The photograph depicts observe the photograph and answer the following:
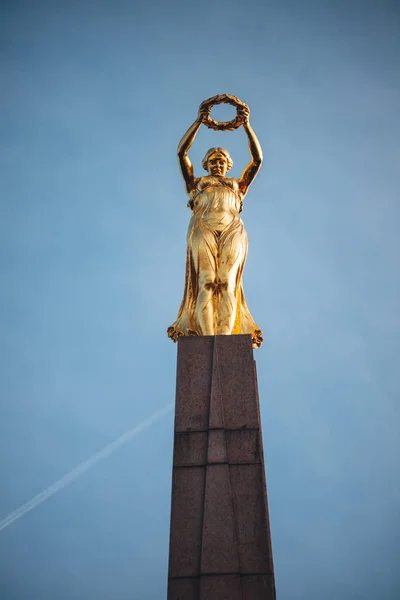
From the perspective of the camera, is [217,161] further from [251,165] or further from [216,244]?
[216,244]

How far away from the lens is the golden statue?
947 cm

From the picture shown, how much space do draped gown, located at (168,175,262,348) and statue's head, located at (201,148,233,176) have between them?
773 mm

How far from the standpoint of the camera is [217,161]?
11.5 metres

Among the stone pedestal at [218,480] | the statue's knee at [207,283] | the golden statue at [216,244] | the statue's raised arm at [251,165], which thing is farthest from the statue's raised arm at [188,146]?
the stone pedestal at [218,480]

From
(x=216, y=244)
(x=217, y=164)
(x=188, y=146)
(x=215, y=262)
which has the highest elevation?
(x=188, y=146)

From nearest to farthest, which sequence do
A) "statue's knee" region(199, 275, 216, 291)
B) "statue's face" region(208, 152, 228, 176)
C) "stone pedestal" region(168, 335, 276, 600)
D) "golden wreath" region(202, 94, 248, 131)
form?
"stone pedestal" region(168, 335, 276, 600) → "statue's knee" region(199, 275, 216, 291) → "golden wreath" region(202, 94, 248, 131) → "statue's face" region(208, 152, 228, 176)

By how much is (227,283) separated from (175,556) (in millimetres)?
4376

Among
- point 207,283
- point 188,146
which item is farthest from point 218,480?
point 188,146

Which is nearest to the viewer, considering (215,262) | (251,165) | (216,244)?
(215,262)

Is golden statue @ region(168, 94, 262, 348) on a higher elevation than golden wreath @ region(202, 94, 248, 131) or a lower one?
lower

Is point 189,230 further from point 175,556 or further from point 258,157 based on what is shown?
point 175,556

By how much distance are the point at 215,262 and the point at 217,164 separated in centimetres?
253

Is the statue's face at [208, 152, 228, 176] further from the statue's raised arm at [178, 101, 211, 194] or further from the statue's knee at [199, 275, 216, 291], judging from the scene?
the statue's knee at [199, 275, 216, 291]

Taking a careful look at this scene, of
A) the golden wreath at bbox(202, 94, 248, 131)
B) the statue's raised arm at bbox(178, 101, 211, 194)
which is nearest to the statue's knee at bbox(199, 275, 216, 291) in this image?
the statue's raised arm at bbox(178, 101, 211, 194)
